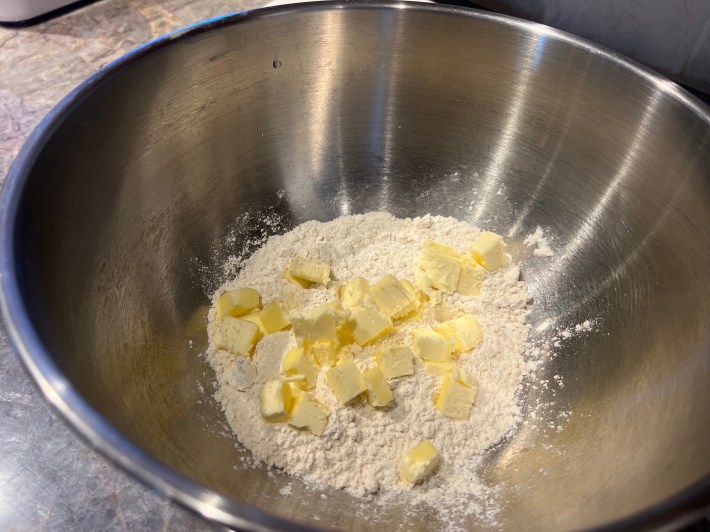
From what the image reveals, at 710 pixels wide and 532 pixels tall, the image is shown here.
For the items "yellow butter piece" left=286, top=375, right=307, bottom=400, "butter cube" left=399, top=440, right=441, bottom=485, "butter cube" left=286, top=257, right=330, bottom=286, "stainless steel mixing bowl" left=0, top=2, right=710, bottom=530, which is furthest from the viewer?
"butter cube" left=286, top=257, right=330, bottom=286

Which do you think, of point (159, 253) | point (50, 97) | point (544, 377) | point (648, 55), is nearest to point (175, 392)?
point (159, 253)

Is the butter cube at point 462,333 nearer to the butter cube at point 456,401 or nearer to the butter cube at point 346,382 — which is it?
the butter cube at point 456,401

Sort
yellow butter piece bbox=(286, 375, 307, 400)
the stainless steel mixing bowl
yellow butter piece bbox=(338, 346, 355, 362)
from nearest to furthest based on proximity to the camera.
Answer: the stainless steel mixing bowl
yellow butter piece bbox=(286, 375, 307, 400)
yellow butter piece bbox=(338, 346, 355, 362)

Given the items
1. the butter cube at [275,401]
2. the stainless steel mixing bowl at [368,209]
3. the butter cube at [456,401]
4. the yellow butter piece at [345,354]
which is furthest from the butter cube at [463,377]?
the butter cube at [275,401]

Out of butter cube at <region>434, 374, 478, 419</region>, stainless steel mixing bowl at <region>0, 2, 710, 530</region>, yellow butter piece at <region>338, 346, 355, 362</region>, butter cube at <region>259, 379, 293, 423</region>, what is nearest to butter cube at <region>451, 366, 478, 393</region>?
butter cube at <region>434, 374, 478, 419</region>

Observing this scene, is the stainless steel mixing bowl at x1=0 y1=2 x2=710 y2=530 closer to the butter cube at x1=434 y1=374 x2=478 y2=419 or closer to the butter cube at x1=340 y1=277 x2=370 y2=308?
the butter cube at x1=434 y1=374 x2=478 y2=419

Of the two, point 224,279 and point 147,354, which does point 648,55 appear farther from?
point 147,354

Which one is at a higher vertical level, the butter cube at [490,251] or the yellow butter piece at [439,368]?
the butter cube at [490,251]
